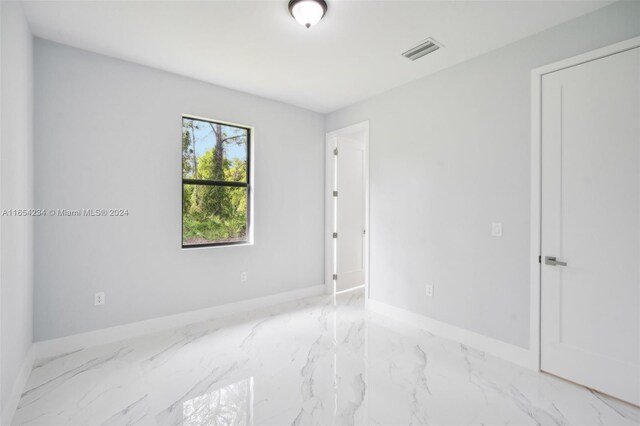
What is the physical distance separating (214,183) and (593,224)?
137 inches

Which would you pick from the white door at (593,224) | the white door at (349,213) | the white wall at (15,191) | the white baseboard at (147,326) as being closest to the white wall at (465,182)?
the white door at (593,224)

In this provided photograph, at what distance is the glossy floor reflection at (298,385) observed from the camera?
6.27 ft

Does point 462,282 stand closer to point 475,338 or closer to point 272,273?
point 475,338

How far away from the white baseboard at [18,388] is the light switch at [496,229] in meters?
3.58

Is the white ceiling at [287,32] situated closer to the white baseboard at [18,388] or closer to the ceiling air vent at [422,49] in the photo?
the ceiling air vent at [422,49]

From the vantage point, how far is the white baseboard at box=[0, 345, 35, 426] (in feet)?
5.91

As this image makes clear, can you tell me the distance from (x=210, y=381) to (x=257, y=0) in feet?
8.85

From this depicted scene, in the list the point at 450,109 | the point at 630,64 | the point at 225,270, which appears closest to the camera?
the point at 630,64

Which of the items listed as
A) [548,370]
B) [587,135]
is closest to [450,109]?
[587,135]

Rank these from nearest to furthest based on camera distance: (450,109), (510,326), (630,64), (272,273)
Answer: (630,64) → (510,326) → (450,109) → (272,273)

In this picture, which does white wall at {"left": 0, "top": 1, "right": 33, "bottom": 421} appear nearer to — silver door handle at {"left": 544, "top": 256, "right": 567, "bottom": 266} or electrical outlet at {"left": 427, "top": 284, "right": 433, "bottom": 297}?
electrical outlet at {"left": 427, "top": 284, "right": 433, "bottom": 297}

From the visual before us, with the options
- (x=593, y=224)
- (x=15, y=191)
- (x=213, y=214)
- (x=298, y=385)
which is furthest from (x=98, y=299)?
(x=593, y=224)

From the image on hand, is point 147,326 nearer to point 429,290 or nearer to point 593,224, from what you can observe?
point 429,290

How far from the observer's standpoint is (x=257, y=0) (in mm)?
2125
